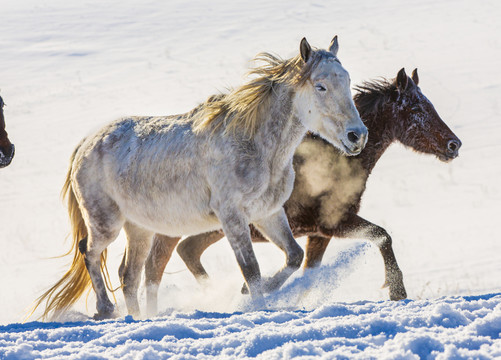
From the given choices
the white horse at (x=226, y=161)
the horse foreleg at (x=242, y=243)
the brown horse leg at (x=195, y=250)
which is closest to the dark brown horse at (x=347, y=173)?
the brown horse leg at (x=195, y=250)

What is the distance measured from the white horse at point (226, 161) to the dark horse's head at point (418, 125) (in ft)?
5.67

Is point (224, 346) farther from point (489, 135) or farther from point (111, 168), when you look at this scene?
point (489, 135)

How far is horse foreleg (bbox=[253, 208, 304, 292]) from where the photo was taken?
5.59 meters

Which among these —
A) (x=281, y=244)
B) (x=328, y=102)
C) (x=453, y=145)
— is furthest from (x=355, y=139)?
(x=453, y=145)

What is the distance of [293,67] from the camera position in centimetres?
554

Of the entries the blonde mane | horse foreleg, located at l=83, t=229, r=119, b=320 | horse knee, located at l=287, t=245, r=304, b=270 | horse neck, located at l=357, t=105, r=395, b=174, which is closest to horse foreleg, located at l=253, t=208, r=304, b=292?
horse knee, located at l=287, t=245, r=304, b=270

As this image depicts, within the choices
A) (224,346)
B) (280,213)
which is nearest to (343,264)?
(280,213)

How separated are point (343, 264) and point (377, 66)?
18.4 metres

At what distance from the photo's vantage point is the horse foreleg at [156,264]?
7.03 meters

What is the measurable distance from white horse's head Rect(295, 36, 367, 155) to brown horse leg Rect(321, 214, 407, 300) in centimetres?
153

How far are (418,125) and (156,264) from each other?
294 cm

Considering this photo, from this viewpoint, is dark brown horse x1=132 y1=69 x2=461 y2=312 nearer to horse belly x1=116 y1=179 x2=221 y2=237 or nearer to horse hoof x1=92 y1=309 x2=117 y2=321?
horse hoof x1=92 y1=309 x2=117 y2=321

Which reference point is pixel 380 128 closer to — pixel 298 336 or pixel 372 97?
pixel 372 97

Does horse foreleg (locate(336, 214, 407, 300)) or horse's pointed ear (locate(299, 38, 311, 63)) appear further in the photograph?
horse foreleg (locate(336, 214, 407, 300))
